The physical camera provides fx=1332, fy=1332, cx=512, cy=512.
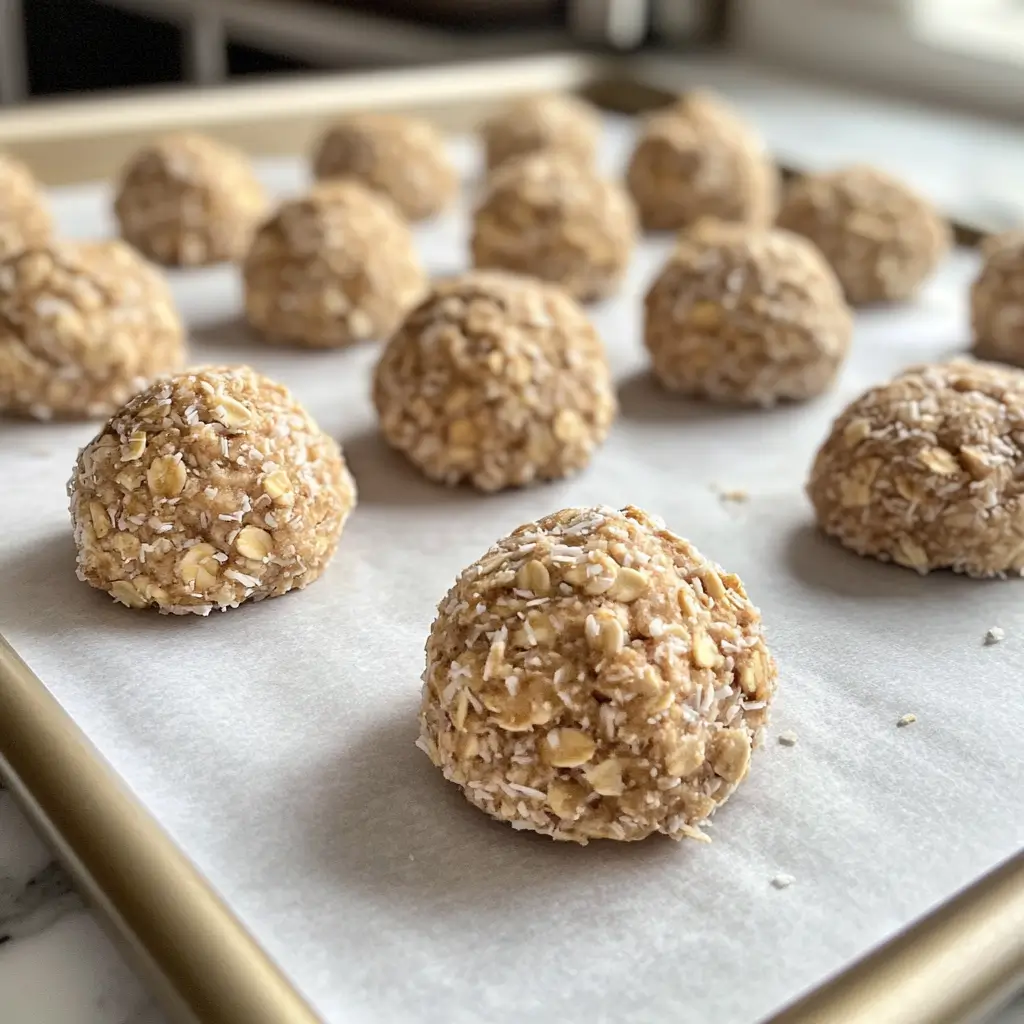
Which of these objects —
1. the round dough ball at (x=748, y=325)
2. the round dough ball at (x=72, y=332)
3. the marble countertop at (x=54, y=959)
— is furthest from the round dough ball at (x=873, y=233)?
the marble countertop at (x=54, y=959)

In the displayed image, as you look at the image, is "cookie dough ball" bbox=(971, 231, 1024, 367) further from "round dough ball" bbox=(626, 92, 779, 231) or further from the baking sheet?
"round dough ball" bbox=(626, 92, 779, 231)

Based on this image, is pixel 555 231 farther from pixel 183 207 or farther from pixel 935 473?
pixel 935 473

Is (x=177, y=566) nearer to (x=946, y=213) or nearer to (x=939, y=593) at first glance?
(x=939, y=593)

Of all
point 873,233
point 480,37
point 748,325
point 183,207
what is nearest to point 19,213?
point 183,207

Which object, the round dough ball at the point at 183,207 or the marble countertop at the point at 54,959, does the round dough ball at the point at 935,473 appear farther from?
the round dough ball at the point at 183,207

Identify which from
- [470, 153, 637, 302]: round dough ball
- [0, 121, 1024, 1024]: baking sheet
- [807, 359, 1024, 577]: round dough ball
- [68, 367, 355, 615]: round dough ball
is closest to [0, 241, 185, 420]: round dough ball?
[0, 121, 1024, 1024]: baking sheet

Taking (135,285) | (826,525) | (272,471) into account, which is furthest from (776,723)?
(135,285)
